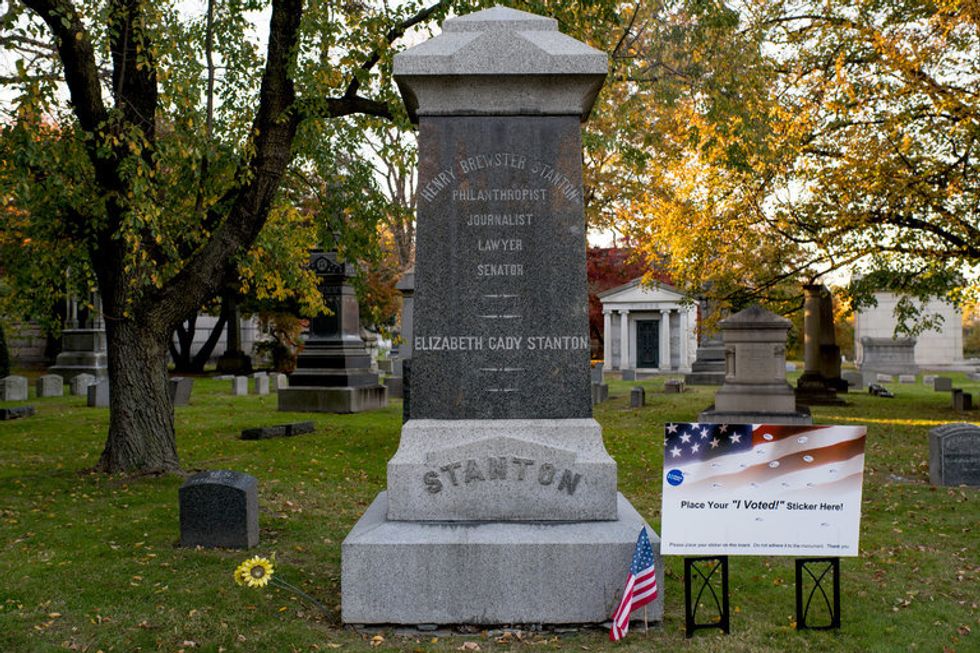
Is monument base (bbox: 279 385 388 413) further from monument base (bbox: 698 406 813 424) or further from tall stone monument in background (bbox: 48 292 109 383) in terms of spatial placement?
tall stone monument in background (bbox: 48 292 109 383)

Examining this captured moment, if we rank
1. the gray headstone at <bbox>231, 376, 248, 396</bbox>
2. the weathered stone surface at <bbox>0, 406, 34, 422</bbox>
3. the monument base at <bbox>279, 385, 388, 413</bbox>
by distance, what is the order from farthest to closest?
the gray headstone at <bbox>231, 376, 248, 396</bbox> < the monument base at <bbox>279, 385, 388, 413</bbox> < the weathered stone surface at <bbox>0, 406, 34, 422</bbox>

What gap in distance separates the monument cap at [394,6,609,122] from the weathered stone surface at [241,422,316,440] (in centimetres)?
998

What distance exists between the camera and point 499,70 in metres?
5.57

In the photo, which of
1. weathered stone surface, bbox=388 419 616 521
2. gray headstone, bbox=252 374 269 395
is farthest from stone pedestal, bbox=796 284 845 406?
weathered stone surface, bbox=388 419 616 521

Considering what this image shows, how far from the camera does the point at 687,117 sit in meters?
16.7

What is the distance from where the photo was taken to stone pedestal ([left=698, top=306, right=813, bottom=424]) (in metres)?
16.3

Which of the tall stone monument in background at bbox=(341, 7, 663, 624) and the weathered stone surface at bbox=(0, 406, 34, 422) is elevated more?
the tall stone monument in background at bbox=(341, 7, 663, 624)

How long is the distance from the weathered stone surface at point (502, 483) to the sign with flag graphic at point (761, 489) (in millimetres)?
626

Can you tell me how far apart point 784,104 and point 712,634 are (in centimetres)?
1336

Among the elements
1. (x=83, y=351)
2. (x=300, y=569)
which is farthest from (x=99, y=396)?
(x=300, y=569)

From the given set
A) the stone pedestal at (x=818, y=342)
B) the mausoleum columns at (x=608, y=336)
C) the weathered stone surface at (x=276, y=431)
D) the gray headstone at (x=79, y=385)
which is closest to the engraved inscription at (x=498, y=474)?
the weathered stone surface at (x=276, y=431)

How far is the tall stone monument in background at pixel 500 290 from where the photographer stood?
5.35 metres

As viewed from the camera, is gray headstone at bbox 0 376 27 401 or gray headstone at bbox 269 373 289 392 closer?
gray headstone at bbox 0 376 27 401

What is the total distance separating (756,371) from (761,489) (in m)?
12.3
